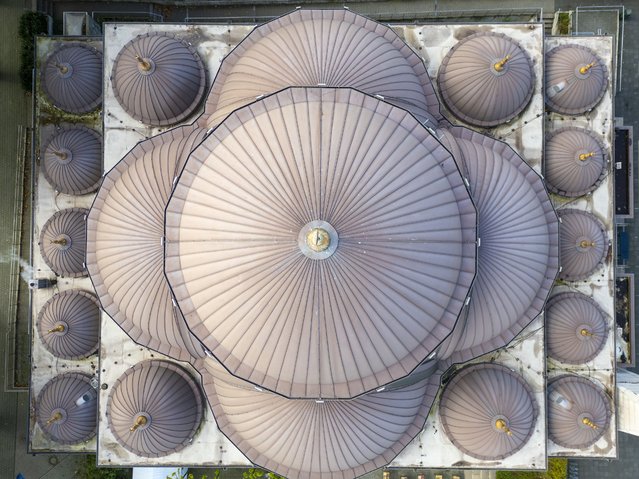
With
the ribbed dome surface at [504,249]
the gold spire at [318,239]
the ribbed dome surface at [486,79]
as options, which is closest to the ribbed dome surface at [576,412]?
the ribbed dome surface at [504,249]

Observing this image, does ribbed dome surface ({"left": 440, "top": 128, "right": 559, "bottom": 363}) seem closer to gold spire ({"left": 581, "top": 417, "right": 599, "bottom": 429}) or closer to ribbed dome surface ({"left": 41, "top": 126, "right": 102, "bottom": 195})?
gold spire ({"left": 581, "top": 417, "right": 599, "bottom": 429})

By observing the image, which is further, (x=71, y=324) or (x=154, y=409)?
(x=71, y=324)

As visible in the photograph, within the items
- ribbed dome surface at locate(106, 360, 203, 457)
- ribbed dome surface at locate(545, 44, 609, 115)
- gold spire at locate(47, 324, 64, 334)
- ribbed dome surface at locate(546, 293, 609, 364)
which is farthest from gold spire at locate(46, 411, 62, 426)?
ribbed dome surface at locate(545, 44, 609, 115)

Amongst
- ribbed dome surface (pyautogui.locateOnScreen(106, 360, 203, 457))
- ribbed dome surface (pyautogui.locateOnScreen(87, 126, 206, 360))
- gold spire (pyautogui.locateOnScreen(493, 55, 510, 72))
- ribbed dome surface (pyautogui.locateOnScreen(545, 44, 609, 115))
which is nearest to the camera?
ribbed dome surface (pyautogui.locateOnScreen(87, 126, 206, 360))

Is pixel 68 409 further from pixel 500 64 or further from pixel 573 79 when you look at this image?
pixel 573 79

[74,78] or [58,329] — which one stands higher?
[74,78]

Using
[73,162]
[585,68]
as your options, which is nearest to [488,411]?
[585,68]

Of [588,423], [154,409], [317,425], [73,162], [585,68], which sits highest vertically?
[585,68]
